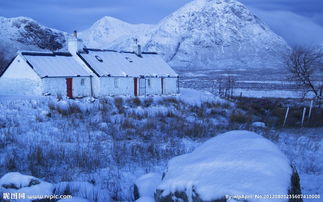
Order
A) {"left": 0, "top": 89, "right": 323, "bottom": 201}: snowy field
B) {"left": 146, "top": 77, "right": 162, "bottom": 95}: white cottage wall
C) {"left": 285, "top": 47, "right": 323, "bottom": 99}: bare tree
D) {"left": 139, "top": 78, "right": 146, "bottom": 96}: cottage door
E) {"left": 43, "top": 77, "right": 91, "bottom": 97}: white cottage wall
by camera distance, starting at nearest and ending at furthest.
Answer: {"left": 0, "top": 89, "right": 323, "bottom": 201}: snowy field → {"left": 285, "top": 47, "right": 323, "bottom": 99}: bare tree → {"left": 43, "top": 77, "right": 91, "bottom": 97}: white cottage wall → {"left": 139, "top": 78, "right": 146, "bottom": 96}: cottage door → {"left": 146, "top": 77, "right": 162, "bottom": 95}: white cottage wall

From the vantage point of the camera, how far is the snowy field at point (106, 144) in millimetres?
7418

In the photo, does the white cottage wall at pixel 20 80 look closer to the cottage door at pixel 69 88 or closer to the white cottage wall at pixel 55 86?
the white cottage wall at pixel 55 86

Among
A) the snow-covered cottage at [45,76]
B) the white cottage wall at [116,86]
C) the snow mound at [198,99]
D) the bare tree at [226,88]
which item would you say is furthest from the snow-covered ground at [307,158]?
the bare tree at [226,88]

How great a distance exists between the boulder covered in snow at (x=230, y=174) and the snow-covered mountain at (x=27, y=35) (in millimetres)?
75981

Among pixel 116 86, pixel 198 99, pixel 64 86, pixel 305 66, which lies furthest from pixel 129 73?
pixel 305 66

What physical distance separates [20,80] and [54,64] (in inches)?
114

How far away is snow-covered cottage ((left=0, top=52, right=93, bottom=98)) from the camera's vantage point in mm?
25141

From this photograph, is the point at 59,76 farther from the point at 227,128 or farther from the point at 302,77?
the point at 302,77

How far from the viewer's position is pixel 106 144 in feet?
35.4

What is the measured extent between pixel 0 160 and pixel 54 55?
20797 mm

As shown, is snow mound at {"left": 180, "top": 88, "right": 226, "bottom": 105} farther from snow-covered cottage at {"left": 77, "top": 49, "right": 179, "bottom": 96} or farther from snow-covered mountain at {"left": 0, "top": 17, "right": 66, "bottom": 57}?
snow-covered mountain at {"left": 0, "top": 17, "right": 66, "bottom": 57}

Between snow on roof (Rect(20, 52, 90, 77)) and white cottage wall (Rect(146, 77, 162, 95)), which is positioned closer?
snow on roof (Rect(20, 52, 90, 77))

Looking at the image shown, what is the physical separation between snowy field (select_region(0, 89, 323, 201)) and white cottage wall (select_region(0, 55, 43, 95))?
706cm

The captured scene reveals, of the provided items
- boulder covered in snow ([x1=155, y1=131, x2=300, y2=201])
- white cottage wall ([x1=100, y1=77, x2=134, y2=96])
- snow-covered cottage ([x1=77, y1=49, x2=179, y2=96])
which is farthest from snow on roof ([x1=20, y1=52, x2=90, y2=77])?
boulder covered in snow ([x1=155, y1=131, x2=300, y2=201])
